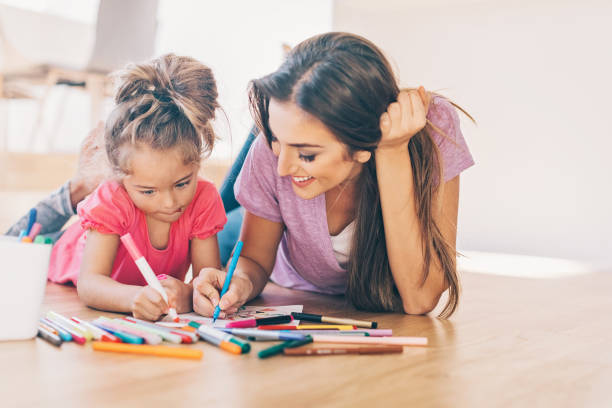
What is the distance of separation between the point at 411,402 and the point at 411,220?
18.7 inches

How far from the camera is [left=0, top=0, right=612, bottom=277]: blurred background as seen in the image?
8.75 feet

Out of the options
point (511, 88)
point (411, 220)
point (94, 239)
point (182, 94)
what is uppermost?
point (511, 88)

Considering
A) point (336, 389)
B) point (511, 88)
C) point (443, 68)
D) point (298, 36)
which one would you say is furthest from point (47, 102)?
point (336, 389)

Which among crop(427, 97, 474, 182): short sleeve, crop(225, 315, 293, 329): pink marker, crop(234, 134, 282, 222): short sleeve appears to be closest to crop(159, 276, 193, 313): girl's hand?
crop(225, 315, 293, 329): pink marker

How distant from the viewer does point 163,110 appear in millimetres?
1117

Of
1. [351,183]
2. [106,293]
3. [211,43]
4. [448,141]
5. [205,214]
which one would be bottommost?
[106,293]

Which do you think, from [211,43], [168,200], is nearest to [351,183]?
[168,200]

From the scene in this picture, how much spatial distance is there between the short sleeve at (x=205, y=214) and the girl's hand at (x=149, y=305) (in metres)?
0.31

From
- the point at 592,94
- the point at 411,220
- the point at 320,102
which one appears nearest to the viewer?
the point at 320,102

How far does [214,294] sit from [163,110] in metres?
0.35

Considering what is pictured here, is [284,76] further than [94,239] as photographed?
No

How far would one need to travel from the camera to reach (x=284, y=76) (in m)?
0.96

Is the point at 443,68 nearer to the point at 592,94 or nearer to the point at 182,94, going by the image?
the point at 592,94

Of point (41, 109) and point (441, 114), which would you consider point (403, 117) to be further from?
point (41, 109)
